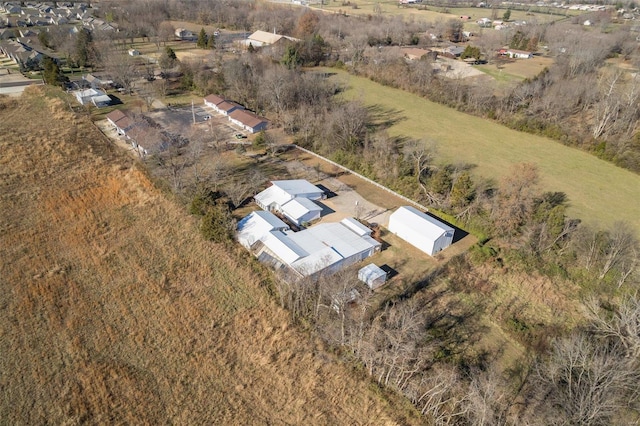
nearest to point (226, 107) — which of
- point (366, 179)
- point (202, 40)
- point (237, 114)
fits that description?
point (237, 114)

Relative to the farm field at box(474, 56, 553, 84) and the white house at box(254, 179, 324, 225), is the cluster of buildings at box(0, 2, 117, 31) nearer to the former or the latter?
the white house at box(254, 179, 324, 225)

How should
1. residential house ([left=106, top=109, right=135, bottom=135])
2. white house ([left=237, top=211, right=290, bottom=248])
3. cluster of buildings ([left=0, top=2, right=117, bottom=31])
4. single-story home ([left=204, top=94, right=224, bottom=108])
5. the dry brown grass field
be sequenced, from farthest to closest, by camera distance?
cluster of buildings ([left=0, top=2, right=117, bottom=31])
single-story home ([left=204, top=94, right=224, bottom=108])
residential house ([left=106, top=109, right=135, bottom=135])
white house ([left=237, top=211, right=290, bottom=248])
the dry brown grass field

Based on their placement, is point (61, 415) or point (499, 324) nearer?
point (61, 415)

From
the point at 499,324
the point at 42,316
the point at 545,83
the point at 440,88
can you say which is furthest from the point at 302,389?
the point at 545,83

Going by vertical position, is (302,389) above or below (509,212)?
below

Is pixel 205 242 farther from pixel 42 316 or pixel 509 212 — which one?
pixel 509 212

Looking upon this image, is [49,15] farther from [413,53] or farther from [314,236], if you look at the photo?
[314,236]

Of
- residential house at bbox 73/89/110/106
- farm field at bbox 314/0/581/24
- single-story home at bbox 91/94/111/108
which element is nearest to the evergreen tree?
residential house at bbox 73/89/110/106
